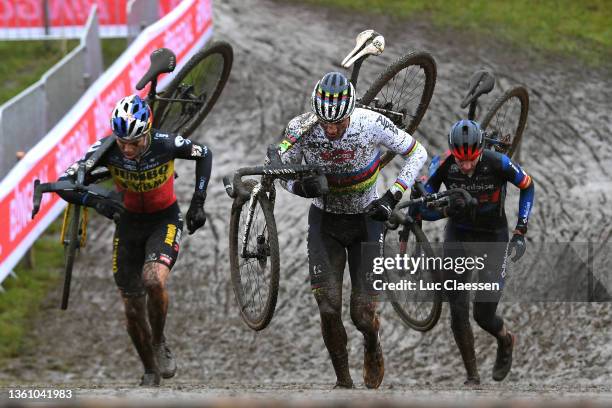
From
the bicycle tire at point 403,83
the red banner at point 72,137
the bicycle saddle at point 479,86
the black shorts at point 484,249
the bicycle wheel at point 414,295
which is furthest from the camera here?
the red banner at point 72,137

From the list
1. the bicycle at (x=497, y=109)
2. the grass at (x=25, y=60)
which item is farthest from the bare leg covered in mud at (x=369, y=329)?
the grass at (x=25, y=60)

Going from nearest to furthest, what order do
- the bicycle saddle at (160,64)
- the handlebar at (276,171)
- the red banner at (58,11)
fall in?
the handlebar at (276,171) → the bicycle saddle at (160,64) → the red banner at (58,11)

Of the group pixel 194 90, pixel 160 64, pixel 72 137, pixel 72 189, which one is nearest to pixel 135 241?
pixel 72 189

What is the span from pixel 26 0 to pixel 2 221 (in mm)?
9861

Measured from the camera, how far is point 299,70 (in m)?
25.7

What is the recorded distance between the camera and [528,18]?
28.8 m

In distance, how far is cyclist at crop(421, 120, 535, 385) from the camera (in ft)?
44.0

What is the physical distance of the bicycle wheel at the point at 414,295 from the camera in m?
14.4

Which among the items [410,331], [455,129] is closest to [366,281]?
[455,129]

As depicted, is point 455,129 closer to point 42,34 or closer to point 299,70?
point 299,70

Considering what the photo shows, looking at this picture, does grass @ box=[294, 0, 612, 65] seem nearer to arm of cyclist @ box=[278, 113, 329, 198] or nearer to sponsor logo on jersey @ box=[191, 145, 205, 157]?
sponsor logo on jersey @ box=[191, 145, 205, 157]

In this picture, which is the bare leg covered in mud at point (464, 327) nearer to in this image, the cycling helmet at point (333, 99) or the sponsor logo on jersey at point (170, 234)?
the cycling helmet at point (333, 99)

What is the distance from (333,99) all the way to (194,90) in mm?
4697

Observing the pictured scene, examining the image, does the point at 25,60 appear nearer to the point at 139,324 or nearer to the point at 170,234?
the point at 139,324
